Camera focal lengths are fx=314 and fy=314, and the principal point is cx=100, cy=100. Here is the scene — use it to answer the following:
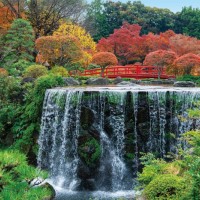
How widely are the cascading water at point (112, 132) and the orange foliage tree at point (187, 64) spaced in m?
7.06

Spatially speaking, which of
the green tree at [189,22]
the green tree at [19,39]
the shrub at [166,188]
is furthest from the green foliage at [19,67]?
the green tree at [189,22]

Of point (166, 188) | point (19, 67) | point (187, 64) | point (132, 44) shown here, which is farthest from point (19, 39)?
point (166, 188)

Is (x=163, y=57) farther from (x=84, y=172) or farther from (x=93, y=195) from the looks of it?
(x=93, y=195)

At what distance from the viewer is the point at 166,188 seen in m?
5.47

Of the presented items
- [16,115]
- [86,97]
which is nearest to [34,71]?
[16,115]

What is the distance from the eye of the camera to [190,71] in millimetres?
20000

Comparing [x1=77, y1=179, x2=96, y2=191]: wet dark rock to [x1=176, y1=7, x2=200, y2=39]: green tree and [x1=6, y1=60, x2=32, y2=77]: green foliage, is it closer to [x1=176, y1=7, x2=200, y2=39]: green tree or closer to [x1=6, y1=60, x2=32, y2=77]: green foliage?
[x1=6, y1=60, x2=32, y2=77]: green foliage

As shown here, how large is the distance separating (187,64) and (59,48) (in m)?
7.70

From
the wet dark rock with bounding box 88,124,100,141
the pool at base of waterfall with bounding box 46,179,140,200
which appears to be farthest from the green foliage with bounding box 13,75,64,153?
the pool at base of waterfall with bounding box 46,179,140,200

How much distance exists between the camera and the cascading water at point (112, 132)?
11445mm

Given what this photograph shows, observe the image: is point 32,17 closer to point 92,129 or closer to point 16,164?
point 92,129

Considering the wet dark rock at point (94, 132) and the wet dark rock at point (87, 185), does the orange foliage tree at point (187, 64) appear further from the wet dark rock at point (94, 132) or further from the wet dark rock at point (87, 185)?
the wet dark rock at point (87, 185)

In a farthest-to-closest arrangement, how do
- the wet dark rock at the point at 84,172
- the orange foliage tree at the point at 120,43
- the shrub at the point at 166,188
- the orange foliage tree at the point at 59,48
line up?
the orange foliage tree at the point at 120,43
the orange foliage tree at the point at 59,48
the wet dark rock at the point at 84,172
the shrub at the point at 166,188

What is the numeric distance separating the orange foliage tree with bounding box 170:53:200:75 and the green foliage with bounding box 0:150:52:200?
1462 cm
